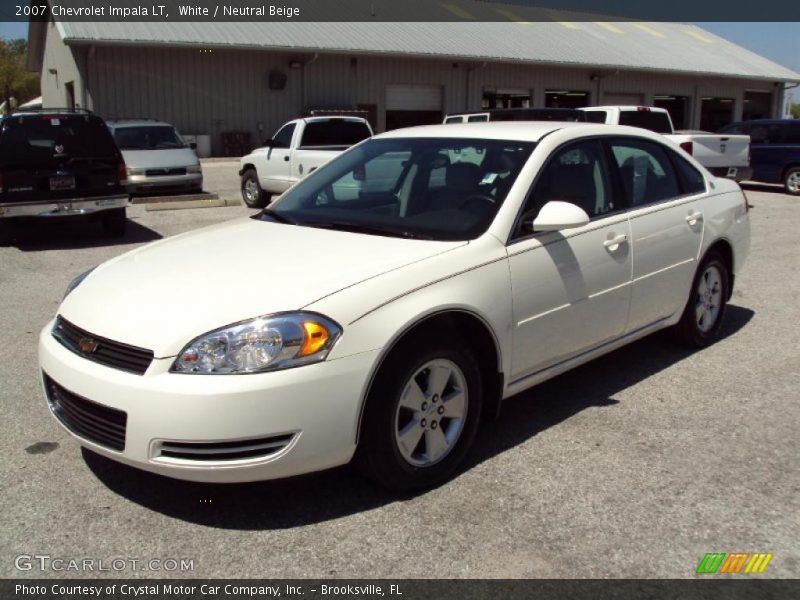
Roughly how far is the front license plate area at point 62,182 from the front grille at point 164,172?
4527 millimetres

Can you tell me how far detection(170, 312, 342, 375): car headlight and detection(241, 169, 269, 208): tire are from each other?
11.9 m

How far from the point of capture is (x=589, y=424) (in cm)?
429

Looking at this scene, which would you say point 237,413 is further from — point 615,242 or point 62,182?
point 62,182

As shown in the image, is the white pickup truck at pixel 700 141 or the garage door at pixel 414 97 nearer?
the white pickup truck at pixel 700 141

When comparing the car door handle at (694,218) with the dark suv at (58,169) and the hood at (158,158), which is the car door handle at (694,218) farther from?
the hood at (158,158)

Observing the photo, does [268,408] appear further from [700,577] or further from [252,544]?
[700,577]

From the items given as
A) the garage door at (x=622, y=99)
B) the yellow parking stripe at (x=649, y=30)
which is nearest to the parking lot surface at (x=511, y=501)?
the garage door at (x=622, y=99)

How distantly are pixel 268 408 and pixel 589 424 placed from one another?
2053mm

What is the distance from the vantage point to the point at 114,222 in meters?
11.0

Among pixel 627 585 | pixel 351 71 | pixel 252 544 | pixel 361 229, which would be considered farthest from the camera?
pixel 351 71

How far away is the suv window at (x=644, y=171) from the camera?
15.8 feet

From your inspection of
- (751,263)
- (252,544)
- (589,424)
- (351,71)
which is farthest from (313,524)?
(351,71)
